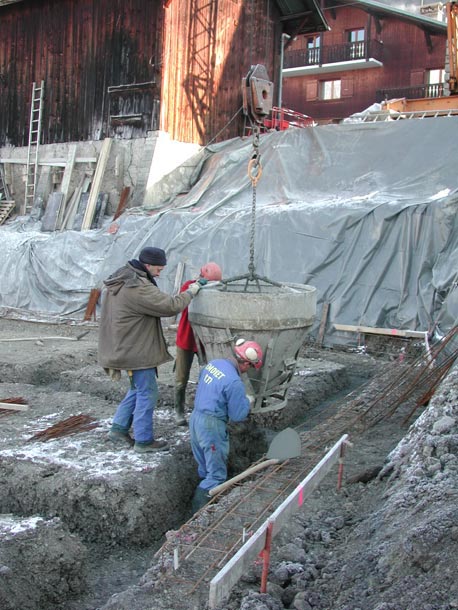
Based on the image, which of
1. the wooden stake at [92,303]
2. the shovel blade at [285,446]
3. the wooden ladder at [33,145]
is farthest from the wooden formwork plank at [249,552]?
the wooden ladder at [33,145]

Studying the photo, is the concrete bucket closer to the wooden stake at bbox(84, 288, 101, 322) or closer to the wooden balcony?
the wooden stake at bbox(84, 288, 101, 322)

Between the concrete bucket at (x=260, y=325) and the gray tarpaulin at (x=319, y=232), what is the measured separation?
474cm

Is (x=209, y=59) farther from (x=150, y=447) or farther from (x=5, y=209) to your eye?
(x=150, y=447)

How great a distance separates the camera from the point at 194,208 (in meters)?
15.0

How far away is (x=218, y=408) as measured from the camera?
505cm

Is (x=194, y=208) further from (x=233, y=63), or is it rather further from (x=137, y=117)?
(x=233, y=63)

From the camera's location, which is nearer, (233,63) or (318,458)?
(318,458)

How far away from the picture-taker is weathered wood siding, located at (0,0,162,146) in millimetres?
16969

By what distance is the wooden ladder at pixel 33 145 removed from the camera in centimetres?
1927

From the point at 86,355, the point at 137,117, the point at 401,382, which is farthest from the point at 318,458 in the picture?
the point at 137,117

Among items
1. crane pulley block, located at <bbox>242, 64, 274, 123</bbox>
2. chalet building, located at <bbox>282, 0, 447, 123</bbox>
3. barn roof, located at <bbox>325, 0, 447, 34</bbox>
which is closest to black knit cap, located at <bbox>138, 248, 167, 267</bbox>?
crane pulley block, located at <bbox>242, 64, 274, 123</bbox>

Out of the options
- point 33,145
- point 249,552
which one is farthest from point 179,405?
point 33,145

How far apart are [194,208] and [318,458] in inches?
411

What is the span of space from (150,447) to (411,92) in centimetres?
2825
